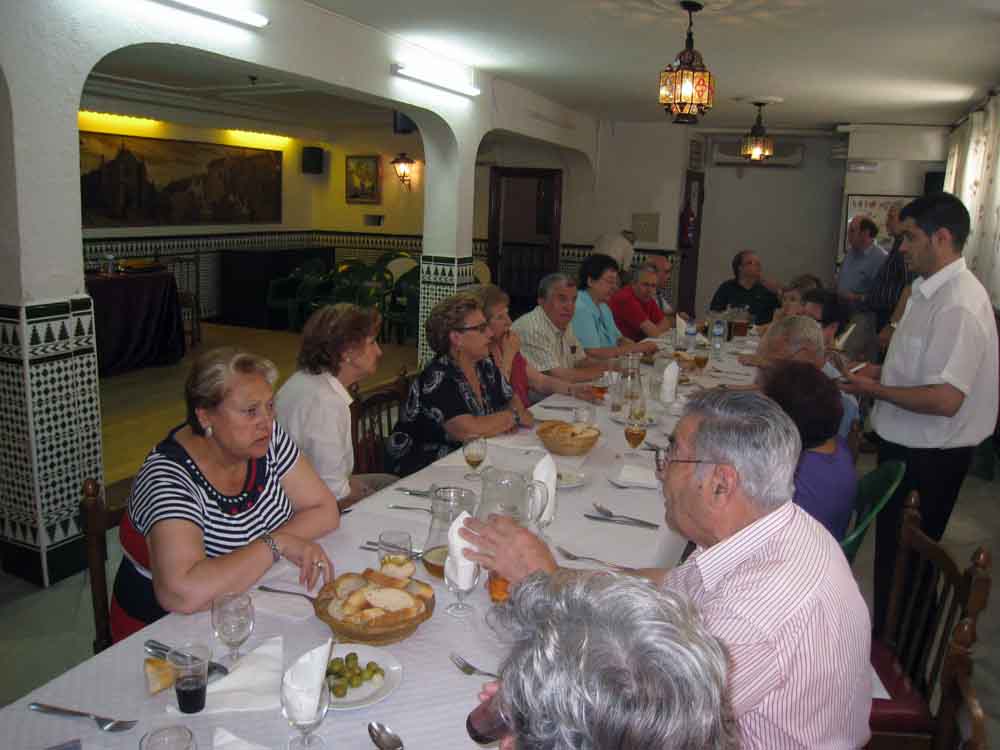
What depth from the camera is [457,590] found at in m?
1.81

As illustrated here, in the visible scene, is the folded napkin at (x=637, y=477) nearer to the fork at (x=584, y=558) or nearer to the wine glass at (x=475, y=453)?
the wine glass at (x=475, y=453)

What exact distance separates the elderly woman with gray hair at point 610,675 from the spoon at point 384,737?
0.57 meters

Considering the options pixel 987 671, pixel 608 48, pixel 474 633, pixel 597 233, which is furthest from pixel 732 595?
pixel 597 233

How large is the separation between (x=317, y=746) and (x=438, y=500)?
64 cm

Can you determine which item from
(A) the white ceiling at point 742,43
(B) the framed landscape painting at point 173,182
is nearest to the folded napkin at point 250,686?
(A) the white ceiling at point 742,43

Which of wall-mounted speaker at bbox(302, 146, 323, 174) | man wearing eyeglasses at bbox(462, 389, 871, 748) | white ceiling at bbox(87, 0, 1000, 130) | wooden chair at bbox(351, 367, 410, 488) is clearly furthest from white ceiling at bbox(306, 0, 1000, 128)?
wall-mounted speaker at bbox(302, 146, 323, 174)

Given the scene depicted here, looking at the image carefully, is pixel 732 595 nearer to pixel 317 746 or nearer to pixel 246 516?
pixel 317 746

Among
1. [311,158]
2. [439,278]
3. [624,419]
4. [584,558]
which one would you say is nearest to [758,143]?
[439,278]

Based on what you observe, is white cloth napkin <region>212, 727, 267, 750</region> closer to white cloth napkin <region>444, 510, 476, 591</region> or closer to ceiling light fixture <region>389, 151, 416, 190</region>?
white cloth napkin <region>444, 510, 476, 591</region>

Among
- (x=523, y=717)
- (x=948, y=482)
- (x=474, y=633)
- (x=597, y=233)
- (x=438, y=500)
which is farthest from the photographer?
(x=597, y=233)

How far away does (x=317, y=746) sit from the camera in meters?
1.37

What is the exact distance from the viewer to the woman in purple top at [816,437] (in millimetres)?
2275

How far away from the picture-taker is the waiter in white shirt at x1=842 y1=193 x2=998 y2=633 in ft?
10.3

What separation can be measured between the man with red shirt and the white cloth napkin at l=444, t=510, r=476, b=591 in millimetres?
5092
